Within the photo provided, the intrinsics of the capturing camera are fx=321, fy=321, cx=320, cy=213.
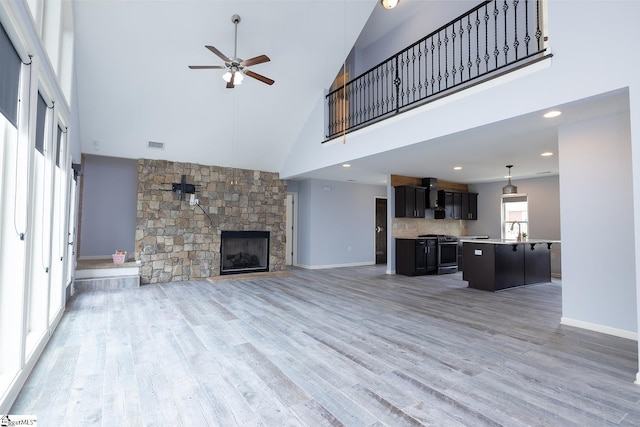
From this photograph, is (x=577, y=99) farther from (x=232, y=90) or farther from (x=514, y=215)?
(x=514, y=215)

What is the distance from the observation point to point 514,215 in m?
8.55

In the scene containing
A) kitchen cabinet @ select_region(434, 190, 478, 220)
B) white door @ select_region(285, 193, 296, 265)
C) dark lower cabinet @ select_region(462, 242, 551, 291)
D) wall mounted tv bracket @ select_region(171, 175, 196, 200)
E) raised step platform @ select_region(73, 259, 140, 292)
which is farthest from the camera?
white door @ select_region(285, 193, 296, 265)

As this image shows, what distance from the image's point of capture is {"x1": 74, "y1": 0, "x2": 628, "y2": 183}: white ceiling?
4.48m

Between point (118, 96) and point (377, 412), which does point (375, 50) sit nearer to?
point (118, 96)

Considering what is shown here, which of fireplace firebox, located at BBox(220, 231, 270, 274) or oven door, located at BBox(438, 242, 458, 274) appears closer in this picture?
fireplace firebox, located at BBox(220, 231, 270, 274)

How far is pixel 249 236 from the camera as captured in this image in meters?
7.64

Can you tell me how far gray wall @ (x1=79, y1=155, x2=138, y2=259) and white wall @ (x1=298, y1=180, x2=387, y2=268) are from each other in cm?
415

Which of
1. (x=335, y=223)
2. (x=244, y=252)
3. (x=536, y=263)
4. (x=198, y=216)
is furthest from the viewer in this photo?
(x=335, y=223)

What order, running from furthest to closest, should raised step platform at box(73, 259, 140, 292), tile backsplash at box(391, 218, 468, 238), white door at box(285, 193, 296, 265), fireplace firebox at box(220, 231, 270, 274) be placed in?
1. white door at box(285, 193, 296, 265)
2. tile backsplash at box(391, 218, 468, 238)
3. fireplace firebox at box(220, 231, 270, 274)
4. raised step platform at box(73, 259, 140, 292)

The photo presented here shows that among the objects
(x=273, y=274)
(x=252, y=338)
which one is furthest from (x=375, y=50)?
(x=252, y=338)

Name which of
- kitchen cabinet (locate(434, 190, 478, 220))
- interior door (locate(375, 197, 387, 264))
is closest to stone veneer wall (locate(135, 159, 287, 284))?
interior door (locate(375, 197, 387, 264))

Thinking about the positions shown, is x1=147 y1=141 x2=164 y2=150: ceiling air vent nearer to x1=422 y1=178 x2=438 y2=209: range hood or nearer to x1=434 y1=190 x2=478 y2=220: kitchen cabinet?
x1=422 y1=178 x2=438 y2=209: range hood

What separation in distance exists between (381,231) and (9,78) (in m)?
9.00

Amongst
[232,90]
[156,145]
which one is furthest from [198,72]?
[156,145]
